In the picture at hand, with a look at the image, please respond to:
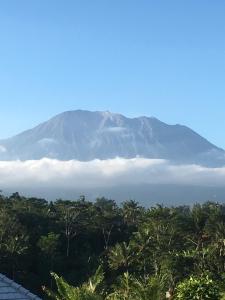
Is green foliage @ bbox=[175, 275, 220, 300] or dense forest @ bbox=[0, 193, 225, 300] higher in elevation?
green foliage @ bbox=[175, 275, 220, 300]

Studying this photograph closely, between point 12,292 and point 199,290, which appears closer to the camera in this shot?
point 199,290

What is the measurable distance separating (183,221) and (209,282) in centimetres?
6579

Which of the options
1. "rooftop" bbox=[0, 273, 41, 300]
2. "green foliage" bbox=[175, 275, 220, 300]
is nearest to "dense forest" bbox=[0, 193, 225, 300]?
"rooftop" bbox=[0, 273, 41, 300]

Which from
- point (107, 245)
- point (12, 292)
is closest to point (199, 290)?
point (12, 292)

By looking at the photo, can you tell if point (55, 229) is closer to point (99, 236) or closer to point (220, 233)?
point (99, 236)

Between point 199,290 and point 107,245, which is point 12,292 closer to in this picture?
point 199,290

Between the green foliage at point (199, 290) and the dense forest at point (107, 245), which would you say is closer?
the green foliage at point (199, 290)

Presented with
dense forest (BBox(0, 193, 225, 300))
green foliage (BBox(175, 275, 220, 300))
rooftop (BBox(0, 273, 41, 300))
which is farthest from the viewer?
dense forest (BBox(0, 193, 225, 300))

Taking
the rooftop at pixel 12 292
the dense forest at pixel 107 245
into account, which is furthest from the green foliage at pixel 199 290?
the dense forest at pixel 107 245

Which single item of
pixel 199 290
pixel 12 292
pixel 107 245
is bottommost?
pixel 107 245

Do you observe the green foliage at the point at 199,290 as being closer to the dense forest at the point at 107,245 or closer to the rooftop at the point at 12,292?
the rooftop at the point at 12,292

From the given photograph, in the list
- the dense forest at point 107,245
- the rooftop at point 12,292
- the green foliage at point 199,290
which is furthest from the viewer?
the dense forest at point 107,245

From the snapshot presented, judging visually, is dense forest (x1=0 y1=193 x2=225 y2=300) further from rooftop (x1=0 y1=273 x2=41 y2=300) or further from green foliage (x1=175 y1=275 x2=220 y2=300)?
green foliage (x1=175 y1=275 x2=220 y2=300)

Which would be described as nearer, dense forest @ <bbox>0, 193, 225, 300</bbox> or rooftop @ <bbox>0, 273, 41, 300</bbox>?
rooftop @ <bbox>0, 273, 41, 300</bbox>
